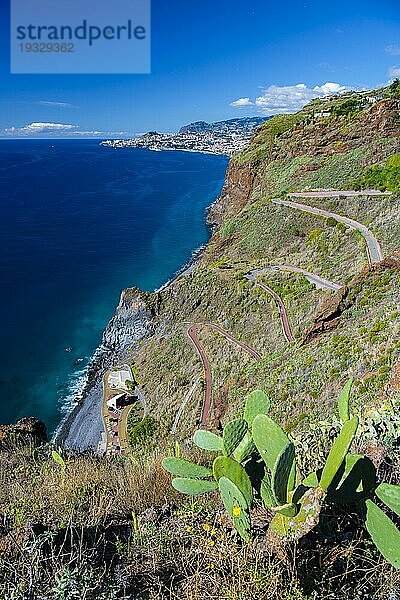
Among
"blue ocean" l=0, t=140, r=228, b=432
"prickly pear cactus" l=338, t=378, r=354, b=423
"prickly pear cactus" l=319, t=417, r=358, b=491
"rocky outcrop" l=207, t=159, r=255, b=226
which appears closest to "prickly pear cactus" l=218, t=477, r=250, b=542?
"prickly pear cactus" l=319, t=417, r=358, b=491

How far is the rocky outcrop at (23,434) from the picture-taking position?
31.7 feet

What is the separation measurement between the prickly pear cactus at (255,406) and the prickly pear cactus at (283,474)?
85 cm

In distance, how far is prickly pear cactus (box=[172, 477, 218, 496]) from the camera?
144 inches

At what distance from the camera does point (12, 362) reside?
33500 millimetres

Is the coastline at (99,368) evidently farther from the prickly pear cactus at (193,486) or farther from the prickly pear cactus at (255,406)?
the prickly pear cactus at (193,486)

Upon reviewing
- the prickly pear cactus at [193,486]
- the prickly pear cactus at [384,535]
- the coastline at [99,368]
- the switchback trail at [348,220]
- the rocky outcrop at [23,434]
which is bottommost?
the coastline at [99,368]

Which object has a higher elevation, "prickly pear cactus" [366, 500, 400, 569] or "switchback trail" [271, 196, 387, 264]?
"switchback trail" [271, 196, 387, 264]

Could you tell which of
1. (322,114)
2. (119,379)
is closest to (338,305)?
(119,379)

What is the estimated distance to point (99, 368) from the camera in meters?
32.3

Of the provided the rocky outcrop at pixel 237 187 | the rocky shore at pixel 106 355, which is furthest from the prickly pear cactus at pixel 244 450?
the rocky outcrop at pixel 237 187

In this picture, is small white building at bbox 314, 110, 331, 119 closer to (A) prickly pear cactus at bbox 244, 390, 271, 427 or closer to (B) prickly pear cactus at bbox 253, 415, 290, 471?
(A) prickly pear cactus at bbox 244, 390, 271, 427

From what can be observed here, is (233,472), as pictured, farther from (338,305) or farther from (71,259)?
(71,259)

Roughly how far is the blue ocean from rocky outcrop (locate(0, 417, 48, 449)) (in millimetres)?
15481

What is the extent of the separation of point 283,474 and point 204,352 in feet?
71.3
